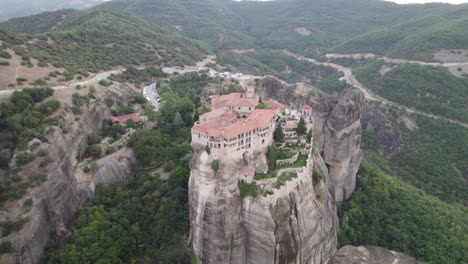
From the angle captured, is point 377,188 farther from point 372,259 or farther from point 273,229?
point 273,229

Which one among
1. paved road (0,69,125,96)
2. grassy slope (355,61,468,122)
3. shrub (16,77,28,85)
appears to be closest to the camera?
paved road (0,69,125,96)

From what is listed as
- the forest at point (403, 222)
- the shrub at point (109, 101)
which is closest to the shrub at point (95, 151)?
the shrub at point (109, 101)

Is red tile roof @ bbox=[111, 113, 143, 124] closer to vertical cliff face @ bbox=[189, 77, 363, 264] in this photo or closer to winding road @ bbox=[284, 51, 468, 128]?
vertical cliff face @ bbox=[189, 77, 363, 264]

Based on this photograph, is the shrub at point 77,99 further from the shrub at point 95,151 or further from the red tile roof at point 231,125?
the red tile roof at point 231,125

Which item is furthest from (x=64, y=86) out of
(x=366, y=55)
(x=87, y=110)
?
(x=366, y=55)

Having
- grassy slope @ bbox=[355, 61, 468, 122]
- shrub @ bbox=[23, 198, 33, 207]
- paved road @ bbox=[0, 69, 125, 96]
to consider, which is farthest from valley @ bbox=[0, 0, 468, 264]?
grassy slope @ bbox=[355, 61, 468, 122]

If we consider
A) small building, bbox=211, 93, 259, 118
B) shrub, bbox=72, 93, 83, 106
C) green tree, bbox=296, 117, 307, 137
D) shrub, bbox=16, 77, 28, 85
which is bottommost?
green tree, bbox=296, 117, 307, 137
